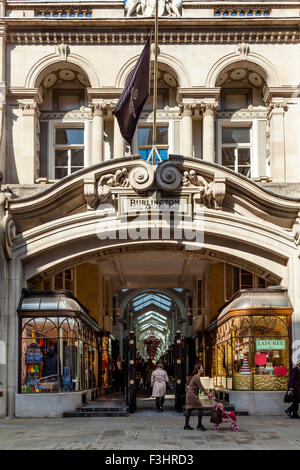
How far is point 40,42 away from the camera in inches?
Answer: 1063

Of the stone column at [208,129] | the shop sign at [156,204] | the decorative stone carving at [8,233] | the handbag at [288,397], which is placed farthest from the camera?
the stone column at [208,129]

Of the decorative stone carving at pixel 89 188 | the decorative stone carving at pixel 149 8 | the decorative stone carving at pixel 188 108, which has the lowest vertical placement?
the decorative stone carving at pixel 89 188

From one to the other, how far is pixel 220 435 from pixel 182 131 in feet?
44.0

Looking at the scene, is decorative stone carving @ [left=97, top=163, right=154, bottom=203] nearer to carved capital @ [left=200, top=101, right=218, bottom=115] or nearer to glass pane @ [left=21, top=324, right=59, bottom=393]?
glass pane @ [left=21, top=324, right=59, bottom=393]

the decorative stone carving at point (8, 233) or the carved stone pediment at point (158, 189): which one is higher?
the carved stone pediment at point (158, 189)

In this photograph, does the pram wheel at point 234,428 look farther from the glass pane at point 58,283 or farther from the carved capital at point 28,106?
the carved capital at point 28,106

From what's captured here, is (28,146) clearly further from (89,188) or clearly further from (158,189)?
(158,189)

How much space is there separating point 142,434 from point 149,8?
16.7 metres

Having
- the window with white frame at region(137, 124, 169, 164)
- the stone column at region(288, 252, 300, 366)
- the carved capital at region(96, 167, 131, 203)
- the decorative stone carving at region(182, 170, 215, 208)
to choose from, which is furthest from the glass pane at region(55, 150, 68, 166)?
the stone column at region(288, 252, 300, 366)

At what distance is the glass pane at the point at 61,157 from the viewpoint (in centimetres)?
2769

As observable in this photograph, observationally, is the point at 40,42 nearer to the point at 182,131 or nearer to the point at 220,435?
the point at 182,131

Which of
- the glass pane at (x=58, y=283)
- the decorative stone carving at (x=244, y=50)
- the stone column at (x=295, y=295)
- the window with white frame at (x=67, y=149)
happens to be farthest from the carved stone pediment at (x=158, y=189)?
the decorative stone carving at (x=244, y=50)

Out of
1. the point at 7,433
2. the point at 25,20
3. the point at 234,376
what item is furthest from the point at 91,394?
the point at 25,20

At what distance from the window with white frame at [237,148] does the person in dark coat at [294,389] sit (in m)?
10.2
